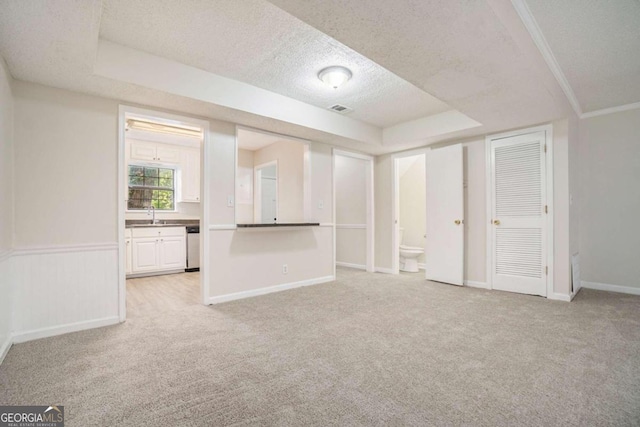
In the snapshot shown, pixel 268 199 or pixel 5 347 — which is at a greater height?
pixel 268 199

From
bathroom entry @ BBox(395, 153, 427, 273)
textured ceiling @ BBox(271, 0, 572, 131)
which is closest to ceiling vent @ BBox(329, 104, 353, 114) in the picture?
textured ceiling @ BBox(271, 0, 572, 131)

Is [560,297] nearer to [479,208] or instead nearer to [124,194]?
[479,208]

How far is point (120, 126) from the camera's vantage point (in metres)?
2.97

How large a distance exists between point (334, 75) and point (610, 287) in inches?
180

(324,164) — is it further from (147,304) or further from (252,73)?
(147,304)

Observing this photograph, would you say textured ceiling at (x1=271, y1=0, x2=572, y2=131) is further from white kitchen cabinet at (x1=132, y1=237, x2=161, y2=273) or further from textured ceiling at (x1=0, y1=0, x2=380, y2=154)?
white kitchen cabinet at (x1=132, y1=237, x2=161, y2=273)

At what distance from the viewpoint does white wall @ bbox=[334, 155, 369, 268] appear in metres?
5.95

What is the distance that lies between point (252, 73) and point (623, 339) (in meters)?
4.04

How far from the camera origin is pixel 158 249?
17.3 ft

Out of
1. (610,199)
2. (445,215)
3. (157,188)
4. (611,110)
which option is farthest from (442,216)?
(157,188)

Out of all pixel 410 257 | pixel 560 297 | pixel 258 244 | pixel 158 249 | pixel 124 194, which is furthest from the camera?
pixel 410 257

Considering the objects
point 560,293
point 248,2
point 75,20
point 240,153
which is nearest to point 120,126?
point 75,20

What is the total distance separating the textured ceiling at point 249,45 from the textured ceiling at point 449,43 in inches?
19.8

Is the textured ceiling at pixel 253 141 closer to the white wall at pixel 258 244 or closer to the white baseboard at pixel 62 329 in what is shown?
the white wall at pixel 258 244
